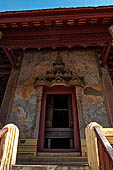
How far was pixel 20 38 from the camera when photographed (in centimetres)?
526

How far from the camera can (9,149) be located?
2949 millimetres

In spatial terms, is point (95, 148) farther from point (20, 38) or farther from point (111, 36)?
point (20, 38)

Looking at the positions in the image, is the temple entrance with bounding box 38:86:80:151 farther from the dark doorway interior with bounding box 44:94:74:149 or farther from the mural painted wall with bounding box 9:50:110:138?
the mural painted wall with bounding box 9:50:110:138

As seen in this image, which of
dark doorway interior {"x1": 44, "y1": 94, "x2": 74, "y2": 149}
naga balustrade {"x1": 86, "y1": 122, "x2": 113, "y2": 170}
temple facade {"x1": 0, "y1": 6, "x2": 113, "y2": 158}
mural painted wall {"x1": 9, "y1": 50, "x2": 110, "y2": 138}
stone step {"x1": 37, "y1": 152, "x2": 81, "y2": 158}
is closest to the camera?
naga balustrade {"x1": 86, "y1": 122, "x2": 113, "y2": 170}

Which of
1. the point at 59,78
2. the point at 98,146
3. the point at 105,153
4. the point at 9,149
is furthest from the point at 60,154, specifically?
the point at 59,78

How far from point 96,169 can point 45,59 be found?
549 cm

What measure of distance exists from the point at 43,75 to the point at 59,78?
2.67 feet

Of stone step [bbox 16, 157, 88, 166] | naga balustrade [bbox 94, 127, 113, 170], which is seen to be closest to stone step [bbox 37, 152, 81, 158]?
stone step [bbox 16, 157, 88, 166]

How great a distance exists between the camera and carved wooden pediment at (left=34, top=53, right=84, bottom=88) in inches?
241

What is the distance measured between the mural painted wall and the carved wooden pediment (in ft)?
0.82

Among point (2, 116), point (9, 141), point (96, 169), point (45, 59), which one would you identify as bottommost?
point (96, 169)

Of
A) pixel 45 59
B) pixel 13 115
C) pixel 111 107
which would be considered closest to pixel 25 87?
pixel 13 115

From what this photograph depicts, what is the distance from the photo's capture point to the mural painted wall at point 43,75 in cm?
539

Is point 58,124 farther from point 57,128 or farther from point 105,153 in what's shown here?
point 105,153
